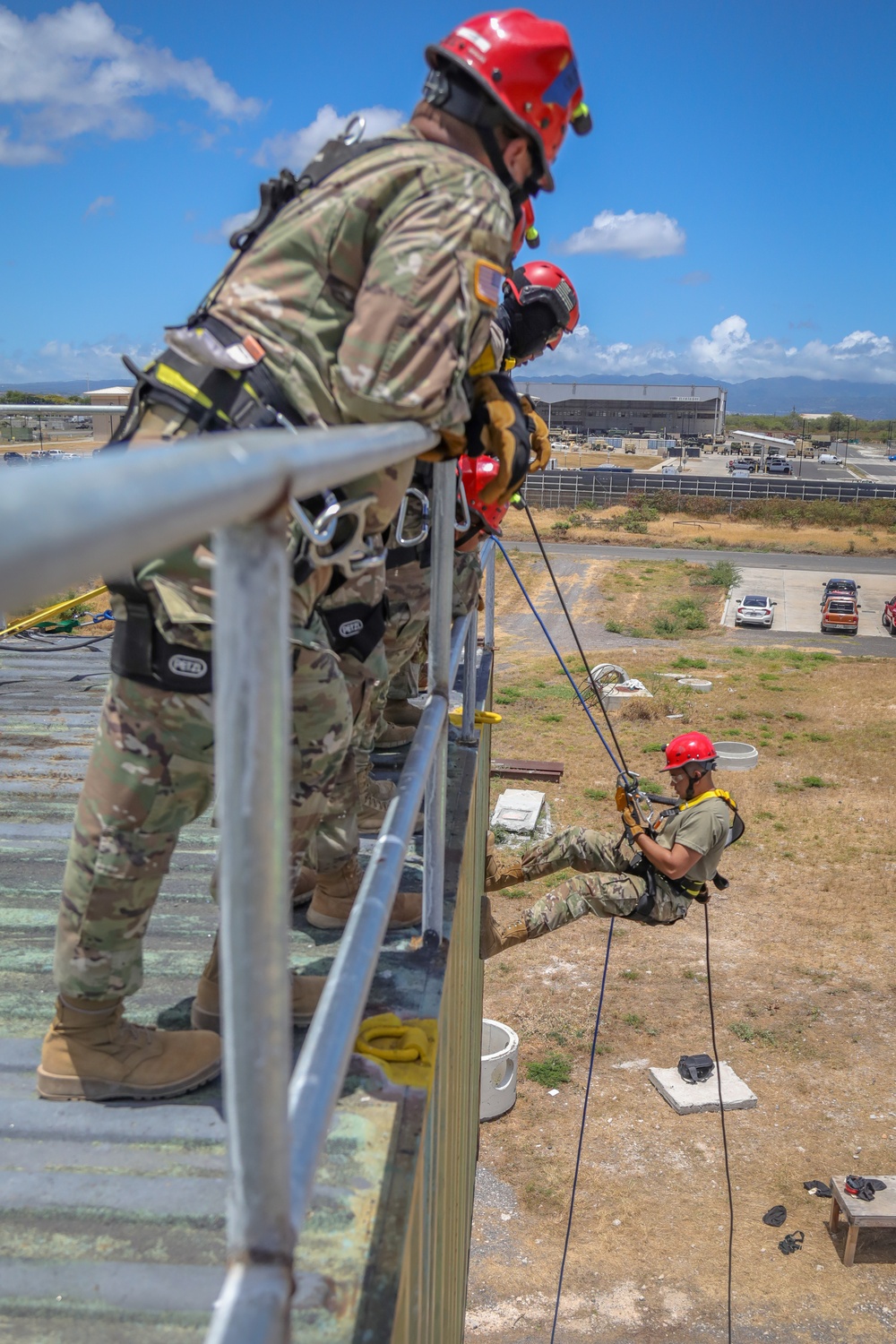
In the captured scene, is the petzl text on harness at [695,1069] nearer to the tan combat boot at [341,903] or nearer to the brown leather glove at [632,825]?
the brown leather glove at [632,825]

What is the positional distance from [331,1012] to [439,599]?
132 cm

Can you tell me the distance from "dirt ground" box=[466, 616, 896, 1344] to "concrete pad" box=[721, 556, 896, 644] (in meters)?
13.5

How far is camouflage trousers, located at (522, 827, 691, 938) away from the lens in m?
7.86

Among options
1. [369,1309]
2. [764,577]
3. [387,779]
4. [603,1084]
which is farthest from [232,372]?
[764,577]

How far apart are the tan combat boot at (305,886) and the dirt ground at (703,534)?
148 feet

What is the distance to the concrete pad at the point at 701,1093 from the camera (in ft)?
40.1

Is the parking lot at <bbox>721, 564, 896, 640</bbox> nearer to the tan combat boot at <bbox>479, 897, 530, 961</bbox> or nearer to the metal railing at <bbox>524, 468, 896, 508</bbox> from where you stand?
the metal railing at <bbox>524, 468, 896, 508</bbox>

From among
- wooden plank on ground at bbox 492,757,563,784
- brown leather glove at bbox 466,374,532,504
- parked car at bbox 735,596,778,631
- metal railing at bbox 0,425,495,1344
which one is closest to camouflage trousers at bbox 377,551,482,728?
brown leather glove at bbox 466,374,532,504

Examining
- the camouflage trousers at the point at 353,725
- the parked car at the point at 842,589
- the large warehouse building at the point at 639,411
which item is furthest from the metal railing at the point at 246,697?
the large warehouse building at the point at 639,411

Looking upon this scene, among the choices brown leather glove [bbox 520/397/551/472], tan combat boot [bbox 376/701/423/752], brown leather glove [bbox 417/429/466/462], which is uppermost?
brown leather glove [bbox 520/397/551/472]

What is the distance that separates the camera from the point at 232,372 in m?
2.16

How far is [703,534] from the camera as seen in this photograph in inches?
2095

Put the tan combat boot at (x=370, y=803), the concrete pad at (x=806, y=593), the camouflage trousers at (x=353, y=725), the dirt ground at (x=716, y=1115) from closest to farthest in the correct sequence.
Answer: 1. the camouflage trousers at (x=353, y=725)
2. the tan combat boot at (x=370, y=803)
3. the dirt ground at (x=716, y=1115)
4. the concrete pad at (x=806, y=593)

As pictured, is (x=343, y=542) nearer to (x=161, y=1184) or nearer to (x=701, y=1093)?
(x=161, y=1184)
